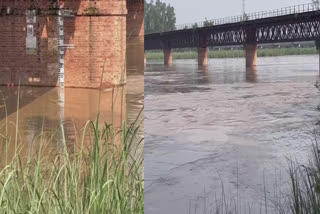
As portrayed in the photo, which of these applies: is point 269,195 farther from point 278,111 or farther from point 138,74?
point 138,74

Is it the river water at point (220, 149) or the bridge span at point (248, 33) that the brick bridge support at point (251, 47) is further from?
the river water at point (220, 149)

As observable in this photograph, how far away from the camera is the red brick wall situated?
620 inches

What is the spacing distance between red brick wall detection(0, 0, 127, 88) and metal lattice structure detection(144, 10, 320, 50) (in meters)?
22.8

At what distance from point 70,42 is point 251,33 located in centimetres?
4365

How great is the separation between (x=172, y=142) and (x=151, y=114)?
4.99 meters

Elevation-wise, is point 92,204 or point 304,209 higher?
point 92,204

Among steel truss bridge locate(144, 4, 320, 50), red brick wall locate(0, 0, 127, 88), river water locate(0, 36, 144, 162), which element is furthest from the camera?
steel truss bridge locate(144, 4, 320, 50)

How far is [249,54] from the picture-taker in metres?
57.2

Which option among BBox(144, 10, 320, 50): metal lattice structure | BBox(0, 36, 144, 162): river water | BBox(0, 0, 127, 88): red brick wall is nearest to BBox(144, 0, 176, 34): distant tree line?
BBox(0, 36, 144, 162): river water

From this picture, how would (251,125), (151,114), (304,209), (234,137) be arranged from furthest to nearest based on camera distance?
(151,114)
(251,125)
(234,137)
(304,209)

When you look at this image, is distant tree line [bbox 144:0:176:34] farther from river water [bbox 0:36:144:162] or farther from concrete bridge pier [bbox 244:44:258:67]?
concrete bridge pier [bbox 244:44:258:67]

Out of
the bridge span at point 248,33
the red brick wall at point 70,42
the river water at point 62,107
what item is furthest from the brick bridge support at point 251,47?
the red brick wall at point 70,42

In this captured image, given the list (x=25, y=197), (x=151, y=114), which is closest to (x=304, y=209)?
(x=25, y=197)

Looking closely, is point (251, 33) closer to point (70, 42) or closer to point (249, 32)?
point (249, 32)
